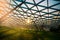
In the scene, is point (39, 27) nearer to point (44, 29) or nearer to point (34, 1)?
point (44, 29)

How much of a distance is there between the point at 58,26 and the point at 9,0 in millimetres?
23697

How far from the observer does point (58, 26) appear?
124 feet

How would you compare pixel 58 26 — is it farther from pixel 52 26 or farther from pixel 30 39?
pixel 30 39

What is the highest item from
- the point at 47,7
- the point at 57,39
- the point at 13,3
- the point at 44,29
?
the point at 13,3

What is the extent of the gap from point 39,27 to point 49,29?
3980 mm

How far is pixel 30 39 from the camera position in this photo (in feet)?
77.7

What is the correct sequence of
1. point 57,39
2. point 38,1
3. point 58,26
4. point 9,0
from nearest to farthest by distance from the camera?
point 38,1 → point 9,0 → point 57,39 → point 58,26

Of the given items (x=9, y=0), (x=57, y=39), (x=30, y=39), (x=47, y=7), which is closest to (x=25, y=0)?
(x=9, y=0)

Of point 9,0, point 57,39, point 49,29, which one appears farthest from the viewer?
point 49,29

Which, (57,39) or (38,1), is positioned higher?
(38,1)

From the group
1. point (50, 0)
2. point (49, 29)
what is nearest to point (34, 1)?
point (50, 0)

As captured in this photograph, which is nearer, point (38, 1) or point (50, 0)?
point (50, 0)

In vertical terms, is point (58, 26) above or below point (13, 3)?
below

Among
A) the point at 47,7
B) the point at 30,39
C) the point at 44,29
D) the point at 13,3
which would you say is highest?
the point at 13,3
